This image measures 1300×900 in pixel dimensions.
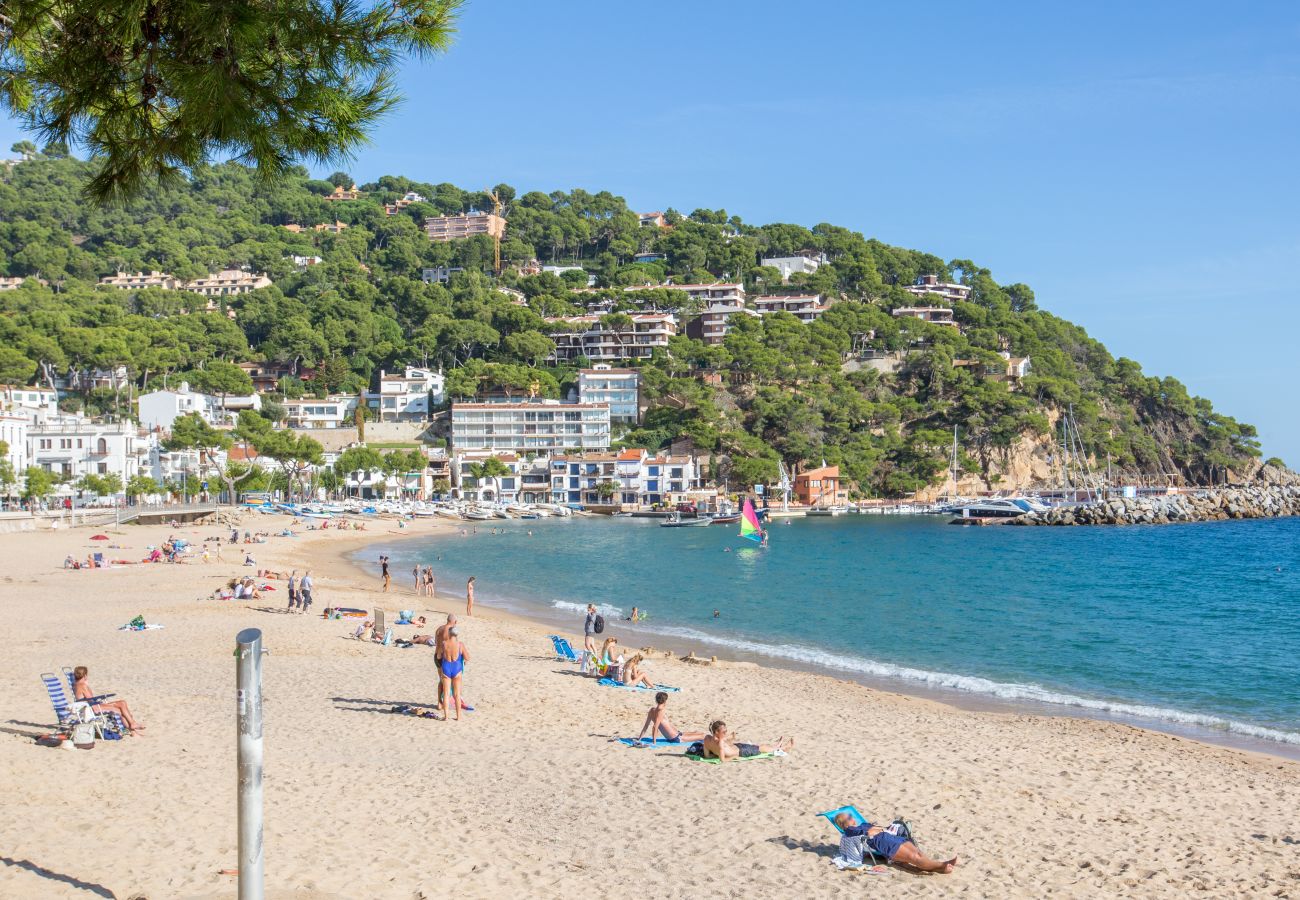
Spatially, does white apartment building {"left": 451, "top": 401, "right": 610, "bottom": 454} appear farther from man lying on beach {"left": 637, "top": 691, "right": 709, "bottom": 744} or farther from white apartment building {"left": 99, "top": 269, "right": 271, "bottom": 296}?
man lying on beach {"left": 637, "top": 691, "right": 709, "bottom": 744}

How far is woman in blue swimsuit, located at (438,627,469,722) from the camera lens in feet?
42.3

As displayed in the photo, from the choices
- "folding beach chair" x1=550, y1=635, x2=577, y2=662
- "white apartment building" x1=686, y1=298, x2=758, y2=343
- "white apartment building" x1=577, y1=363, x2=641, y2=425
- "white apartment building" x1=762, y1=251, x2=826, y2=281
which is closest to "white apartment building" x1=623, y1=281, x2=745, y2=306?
"white apartment building" x1=686, y1=298, x2=758, y2=343

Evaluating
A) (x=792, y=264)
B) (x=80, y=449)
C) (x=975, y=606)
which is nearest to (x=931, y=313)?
(x=792, y=264)

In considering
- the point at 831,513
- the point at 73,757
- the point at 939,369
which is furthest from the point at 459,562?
the point at 939,369

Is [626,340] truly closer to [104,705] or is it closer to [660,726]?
[660,726]

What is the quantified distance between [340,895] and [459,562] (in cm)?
4022

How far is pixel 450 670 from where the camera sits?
13086 millimetres

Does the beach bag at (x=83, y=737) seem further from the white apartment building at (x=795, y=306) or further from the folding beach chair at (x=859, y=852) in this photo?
the white apartment building at (x=795, y=306)

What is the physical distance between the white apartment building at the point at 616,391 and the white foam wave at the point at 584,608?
72.2m

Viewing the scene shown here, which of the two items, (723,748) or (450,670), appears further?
(450,670)

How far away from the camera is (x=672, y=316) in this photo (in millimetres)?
123625

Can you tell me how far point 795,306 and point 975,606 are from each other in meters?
99.5

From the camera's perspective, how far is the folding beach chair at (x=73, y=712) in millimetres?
10930

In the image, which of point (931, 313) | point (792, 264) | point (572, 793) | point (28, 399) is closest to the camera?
point (572, 793)
